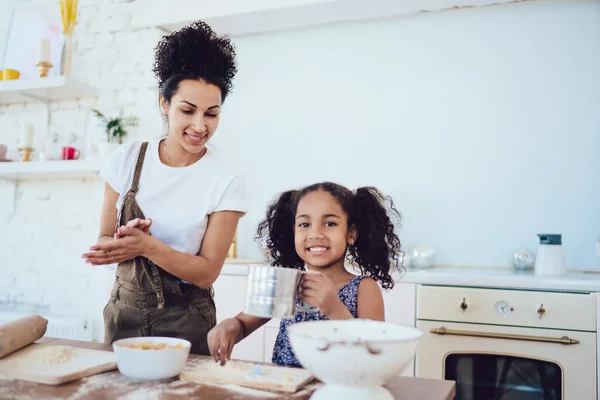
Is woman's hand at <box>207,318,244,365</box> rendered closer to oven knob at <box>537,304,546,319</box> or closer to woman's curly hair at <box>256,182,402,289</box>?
woman's curly hair at <box>256,182,402,289</box>

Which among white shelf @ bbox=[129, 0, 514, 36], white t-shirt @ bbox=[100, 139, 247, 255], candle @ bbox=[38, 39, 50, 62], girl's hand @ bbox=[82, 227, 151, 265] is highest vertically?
white shelf @ bbox=[129, 0, 514, 36]

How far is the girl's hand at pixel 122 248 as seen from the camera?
1305mm

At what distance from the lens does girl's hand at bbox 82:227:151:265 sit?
4.28 ft

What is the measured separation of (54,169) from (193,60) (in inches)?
77.0

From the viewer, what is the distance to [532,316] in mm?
2232

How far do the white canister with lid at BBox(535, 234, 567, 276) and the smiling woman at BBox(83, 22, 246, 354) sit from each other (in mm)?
1539

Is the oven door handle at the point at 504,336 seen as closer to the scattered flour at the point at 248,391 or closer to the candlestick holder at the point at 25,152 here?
the scattered flour at the point at 248,391

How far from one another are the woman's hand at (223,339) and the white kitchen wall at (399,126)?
5.93ft

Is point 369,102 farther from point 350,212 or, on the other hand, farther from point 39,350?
point 39,350

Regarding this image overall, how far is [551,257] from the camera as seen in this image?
2.44 m

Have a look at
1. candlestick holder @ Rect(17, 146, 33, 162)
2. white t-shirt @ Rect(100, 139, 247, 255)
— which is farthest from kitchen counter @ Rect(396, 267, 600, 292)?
candlestick holder @ Rect(17, 146, 33, 162)

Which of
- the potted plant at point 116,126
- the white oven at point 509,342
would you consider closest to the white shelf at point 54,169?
the potted plant at point 116,126

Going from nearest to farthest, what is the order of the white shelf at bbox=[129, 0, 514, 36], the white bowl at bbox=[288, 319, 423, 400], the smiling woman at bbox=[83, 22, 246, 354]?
1. the white bowl at bbox=[288, 319, 423, 400]
2. the smiling woman at bbox=[83, 22, 246, 354]
3. the white shelf at bbox=[129, 0, 514, 36]

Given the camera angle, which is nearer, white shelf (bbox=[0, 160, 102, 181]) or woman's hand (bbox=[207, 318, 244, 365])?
woman's hand (bbox=[207, 318, 244, 365])
